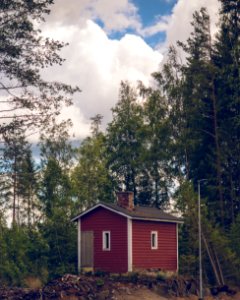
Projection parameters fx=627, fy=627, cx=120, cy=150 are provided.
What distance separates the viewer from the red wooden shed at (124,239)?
43.0 meters

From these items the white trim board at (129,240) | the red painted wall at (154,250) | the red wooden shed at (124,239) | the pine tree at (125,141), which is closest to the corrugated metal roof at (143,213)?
the red wooden shed at (124,239)

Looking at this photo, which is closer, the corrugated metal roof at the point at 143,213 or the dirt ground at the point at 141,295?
the dirt ground at the point at 141,295

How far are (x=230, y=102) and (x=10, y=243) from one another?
23.3m

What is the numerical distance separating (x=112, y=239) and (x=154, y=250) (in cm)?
358

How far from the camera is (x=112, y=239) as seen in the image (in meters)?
43.7

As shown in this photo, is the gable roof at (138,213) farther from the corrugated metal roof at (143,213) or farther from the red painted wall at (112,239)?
the red painted wall at (112,239)

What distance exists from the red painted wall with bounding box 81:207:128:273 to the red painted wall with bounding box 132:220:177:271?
761 millimetres

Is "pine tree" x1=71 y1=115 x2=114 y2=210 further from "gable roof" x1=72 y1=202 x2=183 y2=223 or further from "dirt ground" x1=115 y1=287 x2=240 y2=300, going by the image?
"dirt ground" x1=115 y1=287 x2=240 y2=300

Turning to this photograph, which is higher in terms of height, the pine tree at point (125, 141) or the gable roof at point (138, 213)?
the pine tree at point (125, 141)

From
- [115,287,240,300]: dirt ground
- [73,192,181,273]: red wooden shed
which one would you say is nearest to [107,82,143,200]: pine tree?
[73,192,181,273]: red wooden shed

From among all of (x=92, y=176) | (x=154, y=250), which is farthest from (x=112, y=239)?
(x=92, y=176)

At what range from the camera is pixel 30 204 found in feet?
249

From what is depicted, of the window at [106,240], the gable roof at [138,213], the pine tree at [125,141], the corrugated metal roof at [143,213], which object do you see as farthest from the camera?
the pine tree at [125,141]

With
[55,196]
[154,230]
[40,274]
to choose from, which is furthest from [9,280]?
[154,230]
